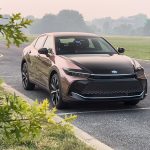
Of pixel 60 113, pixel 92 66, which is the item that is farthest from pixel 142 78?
pixel 60 113

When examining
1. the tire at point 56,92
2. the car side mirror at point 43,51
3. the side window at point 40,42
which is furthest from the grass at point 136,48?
the tire at point 56,92

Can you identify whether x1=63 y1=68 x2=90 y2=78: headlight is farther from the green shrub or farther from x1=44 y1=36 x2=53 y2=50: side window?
the green shrub

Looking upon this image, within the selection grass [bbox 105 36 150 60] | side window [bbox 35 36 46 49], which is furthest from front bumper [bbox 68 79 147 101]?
grass [bbox 105 36 150 60]

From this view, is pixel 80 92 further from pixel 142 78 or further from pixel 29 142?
pixel 29 142

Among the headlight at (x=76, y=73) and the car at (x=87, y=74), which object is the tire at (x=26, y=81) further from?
the headlight at (x=76, y=73)

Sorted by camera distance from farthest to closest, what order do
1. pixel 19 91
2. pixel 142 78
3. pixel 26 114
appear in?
pixel 19 91
pixel 142 78
pixel 26 114

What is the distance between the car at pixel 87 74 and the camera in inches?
322

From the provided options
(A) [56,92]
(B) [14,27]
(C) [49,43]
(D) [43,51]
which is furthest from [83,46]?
(B) [14,27]

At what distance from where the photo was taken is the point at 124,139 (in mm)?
6320

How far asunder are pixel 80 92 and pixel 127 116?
0.98 meters

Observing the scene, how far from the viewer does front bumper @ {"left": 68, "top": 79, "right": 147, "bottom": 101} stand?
813 centimetres

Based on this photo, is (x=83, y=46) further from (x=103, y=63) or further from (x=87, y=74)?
(x=87, y=74)

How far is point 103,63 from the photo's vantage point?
8.52 meters

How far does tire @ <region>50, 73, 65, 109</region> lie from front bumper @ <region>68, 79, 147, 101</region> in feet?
1.27
